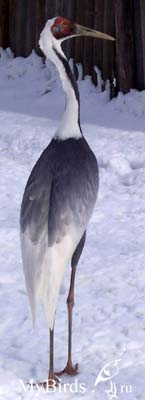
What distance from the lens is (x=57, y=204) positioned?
4.95m

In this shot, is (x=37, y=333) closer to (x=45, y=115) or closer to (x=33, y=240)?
(x=33, y=240)

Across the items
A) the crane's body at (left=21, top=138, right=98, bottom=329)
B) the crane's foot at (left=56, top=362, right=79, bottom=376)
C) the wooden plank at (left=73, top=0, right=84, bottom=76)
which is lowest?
the wooden plank at (left=73, top=0, right=84, bottom=76)

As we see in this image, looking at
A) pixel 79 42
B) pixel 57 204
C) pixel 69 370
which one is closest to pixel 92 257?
pixel 69 370

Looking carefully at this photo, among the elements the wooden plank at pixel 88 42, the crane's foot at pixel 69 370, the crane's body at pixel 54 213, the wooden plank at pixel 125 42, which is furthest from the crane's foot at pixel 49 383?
the wooden plank at pixel 88 42

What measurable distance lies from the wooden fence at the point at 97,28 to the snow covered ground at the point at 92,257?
0.96ft

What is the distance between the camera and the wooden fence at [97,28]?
10406 mm

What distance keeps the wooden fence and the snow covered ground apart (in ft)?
0.96

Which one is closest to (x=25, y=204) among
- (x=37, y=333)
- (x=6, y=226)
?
(x=37, y=333)

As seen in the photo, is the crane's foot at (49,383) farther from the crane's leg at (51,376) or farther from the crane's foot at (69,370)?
the crane's foot at (69,370)

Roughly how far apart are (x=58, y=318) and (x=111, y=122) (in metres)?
4.68

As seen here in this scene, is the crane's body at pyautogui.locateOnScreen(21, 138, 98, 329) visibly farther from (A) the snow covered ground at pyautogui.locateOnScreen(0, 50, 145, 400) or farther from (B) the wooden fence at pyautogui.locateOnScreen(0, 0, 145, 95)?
(B) the wooden fence at pyautogui.locateOnScreen(0, 0, 145, 95)

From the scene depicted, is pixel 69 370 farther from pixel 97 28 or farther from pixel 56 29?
pixel 97 28

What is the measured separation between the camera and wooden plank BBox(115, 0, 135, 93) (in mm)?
10359

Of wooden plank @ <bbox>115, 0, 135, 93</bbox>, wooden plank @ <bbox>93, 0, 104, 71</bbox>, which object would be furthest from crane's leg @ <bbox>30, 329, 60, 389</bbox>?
wooden plank @ <bbox>93, 0, 104, 71</bbox>
